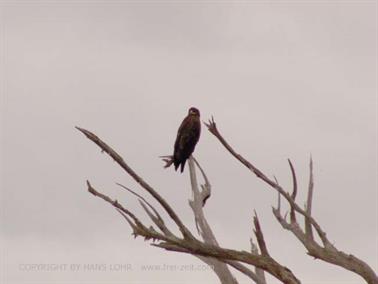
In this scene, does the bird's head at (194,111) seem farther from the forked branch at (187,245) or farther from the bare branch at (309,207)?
the forked branch at (187,245)

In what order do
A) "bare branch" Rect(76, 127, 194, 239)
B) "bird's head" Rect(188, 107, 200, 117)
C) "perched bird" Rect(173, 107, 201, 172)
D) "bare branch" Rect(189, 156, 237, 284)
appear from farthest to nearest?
1. "bird's head" Rect(188, 107, 200, 117)
2. "perched bird" Rect(173, 107, 201, 172)
3. "bare branch" Rect(189, 156, 237, 284)
4. "bare branch" Rect(76, 127, 194, 239)

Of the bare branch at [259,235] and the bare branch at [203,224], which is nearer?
the bare branch at [259,235]

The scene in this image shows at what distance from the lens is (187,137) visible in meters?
16.4

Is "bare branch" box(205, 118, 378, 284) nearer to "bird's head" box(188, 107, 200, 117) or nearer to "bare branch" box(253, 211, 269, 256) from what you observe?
"bare branch" box(253, 211, 269, 256)

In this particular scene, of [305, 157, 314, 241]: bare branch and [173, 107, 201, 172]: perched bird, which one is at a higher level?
[173, 107, 201, 172]: perched bird

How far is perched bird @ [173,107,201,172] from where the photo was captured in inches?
600

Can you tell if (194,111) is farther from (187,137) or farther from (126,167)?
(126,167)

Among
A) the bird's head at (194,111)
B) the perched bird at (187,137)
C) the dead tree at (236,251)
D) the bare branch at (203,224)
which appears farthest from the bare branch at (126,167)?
the bird's head at (194,111)

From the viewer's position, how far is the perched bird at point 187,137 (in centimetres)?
1523


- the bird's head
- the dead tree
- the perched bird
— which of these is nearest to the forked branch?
the dead tree

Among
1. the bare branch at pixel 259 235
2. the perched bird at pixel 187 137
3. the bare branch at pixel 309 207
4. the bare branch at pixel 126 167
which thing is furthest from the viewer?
the perched bird at pixel 187 137

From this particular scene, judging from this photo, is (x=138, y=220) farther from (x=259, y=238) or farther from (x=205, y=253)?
(x=259, y=238)

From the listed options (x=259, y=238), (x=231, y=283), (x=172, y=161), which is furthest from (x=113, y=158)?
(x=172, y=161)

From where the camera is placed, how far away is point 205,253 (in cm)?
556
